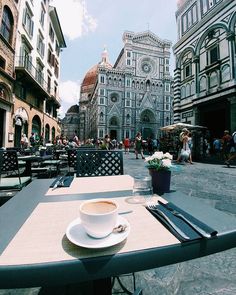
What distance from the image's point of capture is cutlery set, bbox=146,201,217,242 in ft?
2.72

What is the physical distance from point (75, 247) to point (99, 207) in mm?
195

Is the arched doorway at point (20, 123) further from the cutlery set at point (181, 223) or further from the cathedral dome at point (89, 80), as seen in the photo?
the cathedral dome at point (89, 80)

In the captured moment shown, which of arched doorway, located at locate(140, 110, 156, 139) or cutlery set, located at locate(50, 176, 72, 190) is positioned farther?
arched doorway, located at locate(140, 110, 156, 139)

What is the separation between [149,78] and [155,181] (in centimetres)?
5283

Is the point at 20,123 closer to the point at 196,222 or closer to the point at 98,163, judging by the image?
the point at 98,163

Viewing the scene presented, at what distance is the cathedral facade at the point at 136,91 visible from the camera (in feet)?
153

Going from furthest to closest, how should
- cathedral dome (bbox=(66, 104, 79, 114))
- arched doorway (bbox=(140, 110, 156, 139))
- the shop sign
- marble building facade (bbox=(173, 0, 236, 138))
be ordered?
cathedral dome (bbox=(66, 104, 79, 114)), arched doorway (bbox=(140, 110, 156, 139)), the shop sign, marble building facade (bbox=(173, 0, 236, 138))

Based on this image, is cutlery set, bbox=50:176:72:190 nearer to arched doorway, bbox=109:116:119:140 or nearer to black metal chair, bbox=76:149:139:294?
black metal chair, bbox=76:149:139:294

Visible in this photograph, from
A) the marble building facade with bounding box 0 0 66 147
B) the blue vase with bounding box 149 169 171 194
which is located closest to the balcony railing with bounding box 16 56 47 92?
the marble building facade with bounding box 0 0 66 147

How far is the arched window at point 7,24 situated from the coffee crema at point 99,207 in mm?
14358

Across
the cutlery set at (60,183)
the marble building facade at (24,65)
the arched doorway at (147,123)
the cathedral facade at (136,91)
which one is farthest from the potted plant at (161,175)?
the arched doorway at (147,123)

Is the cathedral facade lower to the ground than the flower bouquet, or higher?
higher

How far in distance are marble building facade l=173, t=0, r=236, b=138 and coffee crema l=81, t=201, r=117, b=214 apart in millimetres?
13594

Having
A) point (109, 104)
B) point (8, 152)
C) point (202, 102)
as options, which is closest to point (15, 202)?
point (8, 152)
